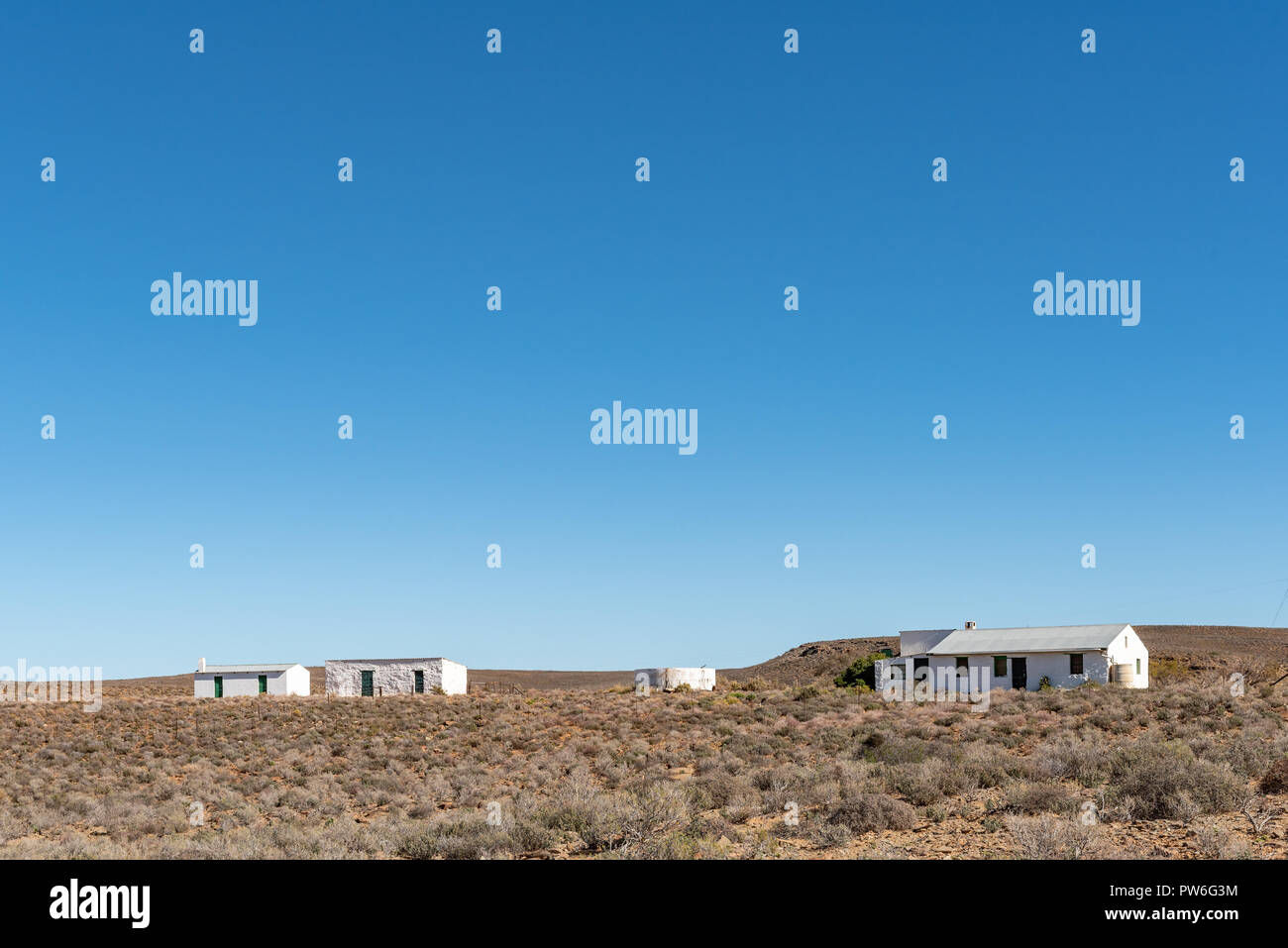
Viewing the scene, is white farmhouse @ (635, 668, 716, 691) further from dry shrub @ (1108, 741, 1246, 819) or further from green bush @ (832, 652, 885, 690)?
dry shrub @ (1108, 741, 1246, 819)

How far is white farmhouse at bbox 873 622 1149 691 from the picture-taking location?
39.6 meters

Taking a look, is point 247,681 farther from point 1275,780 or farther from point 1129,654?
point 1275,780

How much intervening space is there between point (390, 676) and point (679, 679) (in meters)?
14.1

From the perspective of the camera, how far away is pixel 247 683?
49.2 m

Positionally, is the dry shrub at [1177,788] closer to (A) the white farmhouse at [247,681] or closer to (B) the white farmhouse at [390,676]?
(B) the white farmhouse at [390,676]

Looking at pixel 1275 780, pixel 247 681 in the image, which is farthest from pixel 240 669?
pixel 1275 780

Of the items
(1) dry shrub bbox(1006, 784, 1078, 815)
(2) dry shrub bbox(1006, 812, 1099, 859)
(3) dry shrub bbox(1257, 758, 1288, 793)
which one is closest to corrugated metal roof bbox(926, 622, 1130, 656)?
(3) dry shrub bbox(1257, 758, 1288, 793)

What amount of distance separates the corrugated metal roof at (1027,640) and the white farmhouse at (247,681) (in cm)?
3181

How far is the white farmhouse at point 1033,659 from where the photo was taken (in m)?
39.6

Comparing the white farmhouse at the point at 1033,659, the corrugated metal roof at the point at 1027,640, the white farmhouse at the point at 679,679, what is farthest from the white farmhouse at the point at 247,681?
the corrugated metal roof at the point at 1027,640

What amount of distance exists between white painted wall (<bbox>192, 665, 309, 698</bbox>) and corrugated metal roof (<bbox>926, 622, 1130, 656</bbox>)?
104 ft
